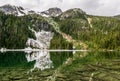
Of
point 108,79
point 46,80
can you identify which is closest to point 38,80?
point 46,80

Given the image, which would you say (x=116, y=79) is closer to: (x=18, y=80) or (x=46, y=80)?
(x=46, y=80)

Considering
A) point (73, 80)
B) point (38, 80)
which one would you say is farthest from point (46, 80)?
point (73, 80)

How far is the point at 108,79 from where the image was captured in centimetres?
5412

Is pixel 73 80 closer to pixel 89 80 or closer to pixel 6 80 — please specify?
pixel 89 80

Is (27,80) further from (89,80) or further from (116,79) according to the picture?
(116,79)

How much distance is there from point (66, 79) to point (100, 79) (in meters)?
6.69

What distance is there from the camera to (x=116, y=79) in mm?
53875

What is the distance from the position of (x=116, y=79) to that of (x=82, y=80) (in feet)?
21.8

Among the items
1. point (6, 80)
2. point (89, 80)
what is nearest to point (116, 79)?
point (89, 80)

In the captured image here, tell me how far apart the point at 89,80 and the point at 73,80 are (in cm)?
324

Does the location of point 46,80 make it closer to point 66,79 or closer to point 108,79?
point 66,79

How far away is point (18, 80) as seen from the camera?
54.4 m

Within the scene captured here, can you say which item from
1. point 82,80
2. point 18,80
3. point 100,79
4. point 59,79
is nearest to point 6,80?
point 18,80

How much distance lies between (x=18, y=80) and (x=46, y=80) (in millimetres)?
5442
